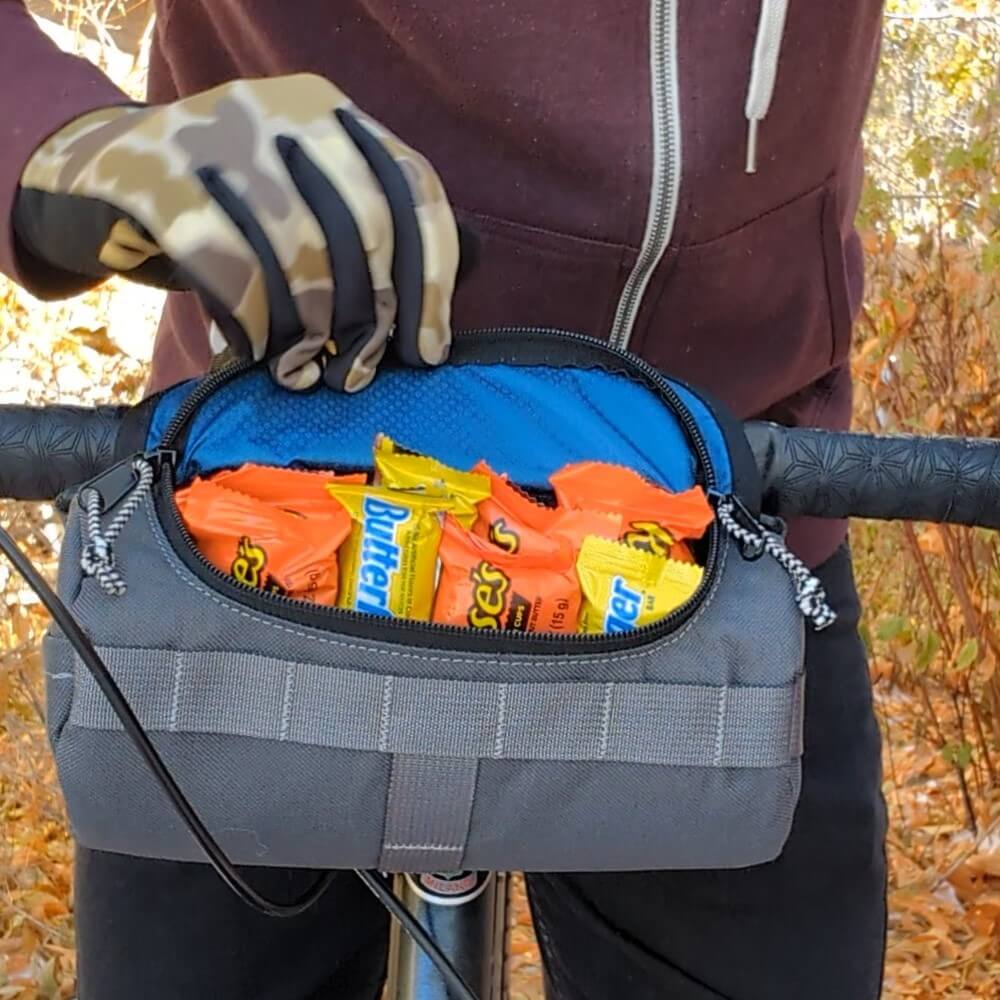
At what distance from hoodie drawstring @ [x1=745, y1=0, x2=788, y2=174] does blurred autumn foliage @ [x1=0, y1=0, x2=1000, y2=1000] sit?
1.43m

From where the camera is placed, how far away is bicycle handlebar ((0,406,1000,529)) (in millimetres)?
689

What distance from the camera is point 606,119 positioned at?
2.76ft

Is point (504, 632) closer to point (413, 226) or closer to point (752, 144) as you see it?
point (413, 226)

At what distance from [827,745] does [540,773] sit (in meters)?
0.50

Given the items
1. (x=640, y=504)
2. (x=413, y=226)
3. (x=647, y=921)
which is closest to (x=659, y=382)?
(x=640, y=504)

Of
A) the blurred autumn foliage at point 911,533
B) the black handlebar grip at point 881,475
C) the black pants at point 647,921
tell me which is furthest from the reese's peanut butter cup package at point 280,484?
the blurred autumn foliage at point 911,533

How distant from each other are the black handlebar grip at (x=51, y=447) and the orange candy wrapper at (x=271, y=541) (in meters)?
0.09

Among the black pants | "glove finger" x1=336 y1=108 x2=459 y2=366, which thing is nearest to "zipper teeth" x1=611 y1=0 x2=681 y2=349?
"glove finger" x1=336 y1=108 x2=459 y2=366

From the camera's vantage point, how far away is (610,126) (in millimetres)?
839

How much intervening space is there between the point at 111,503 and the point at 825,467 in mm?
414

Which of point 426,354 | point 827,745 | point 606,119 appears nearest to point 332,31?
point 606,119

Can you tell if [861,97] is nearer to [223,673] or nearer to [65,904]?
[223,673]

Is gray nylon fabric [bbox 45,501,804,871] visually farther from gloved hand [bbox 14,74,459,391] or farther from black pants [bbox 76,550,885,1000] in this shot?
black pants [bbox 76,550,885,1000]

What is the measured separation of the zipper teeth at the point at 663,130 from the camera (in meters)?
0.82
